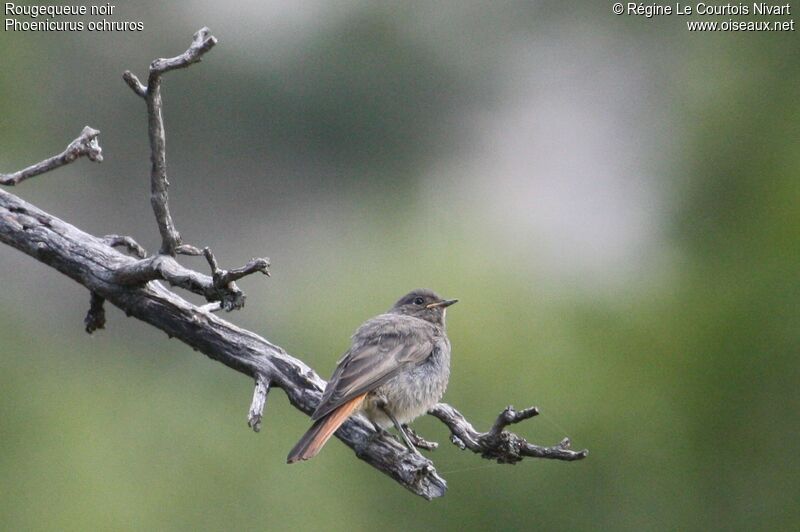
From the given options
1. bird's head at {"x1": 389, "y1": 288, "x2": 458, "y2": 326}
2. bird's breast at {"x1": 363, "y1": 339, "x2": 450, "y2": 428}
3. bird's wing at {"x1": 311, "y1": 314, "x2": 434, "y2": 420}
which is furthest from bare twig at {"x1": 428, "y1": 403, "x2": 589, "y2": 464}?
bird's head at {"x1": 389, "y1": 288, "x2": 458, "y2": 326}

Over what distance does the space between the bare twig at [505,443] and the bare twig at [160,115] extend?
4.78ft

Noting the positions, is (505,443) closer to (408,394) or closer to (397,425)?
(397,425)

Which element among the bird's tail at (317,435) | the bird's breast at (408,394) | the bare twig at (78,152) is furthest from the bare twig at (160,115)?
the bird's breast at (408,394)

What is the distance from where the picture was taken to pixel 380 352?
6.45 metres

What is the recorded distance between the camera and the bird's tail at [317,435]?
17.2 ft

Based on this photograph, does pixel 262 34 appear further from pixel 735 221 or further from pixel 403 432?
pixel 403 432

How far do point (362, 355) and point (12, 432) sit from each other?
43.6 feet

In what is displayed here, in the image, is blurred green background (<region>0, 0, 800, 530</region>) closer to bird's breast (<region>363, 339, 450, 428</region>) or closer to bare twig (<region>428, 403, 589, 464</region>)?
bird's breast (<region>363, 339, 450, 428</region>)

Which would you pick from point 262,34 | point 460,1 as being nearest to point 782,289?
point 262,34

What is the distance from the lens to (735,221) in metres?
23.9

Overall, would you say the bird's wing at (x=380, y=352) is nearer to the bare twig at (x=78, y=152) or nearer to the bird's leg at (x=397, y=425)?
the bird's leg at (x=397, y=425)

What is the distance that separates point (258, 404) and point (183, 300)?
0.75 metres

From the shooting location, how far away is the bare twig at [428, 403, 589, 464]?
15.2 ft

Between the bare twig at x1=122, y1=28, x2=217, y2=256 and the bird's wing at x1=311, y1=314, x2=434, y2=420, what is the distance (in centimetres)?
109
